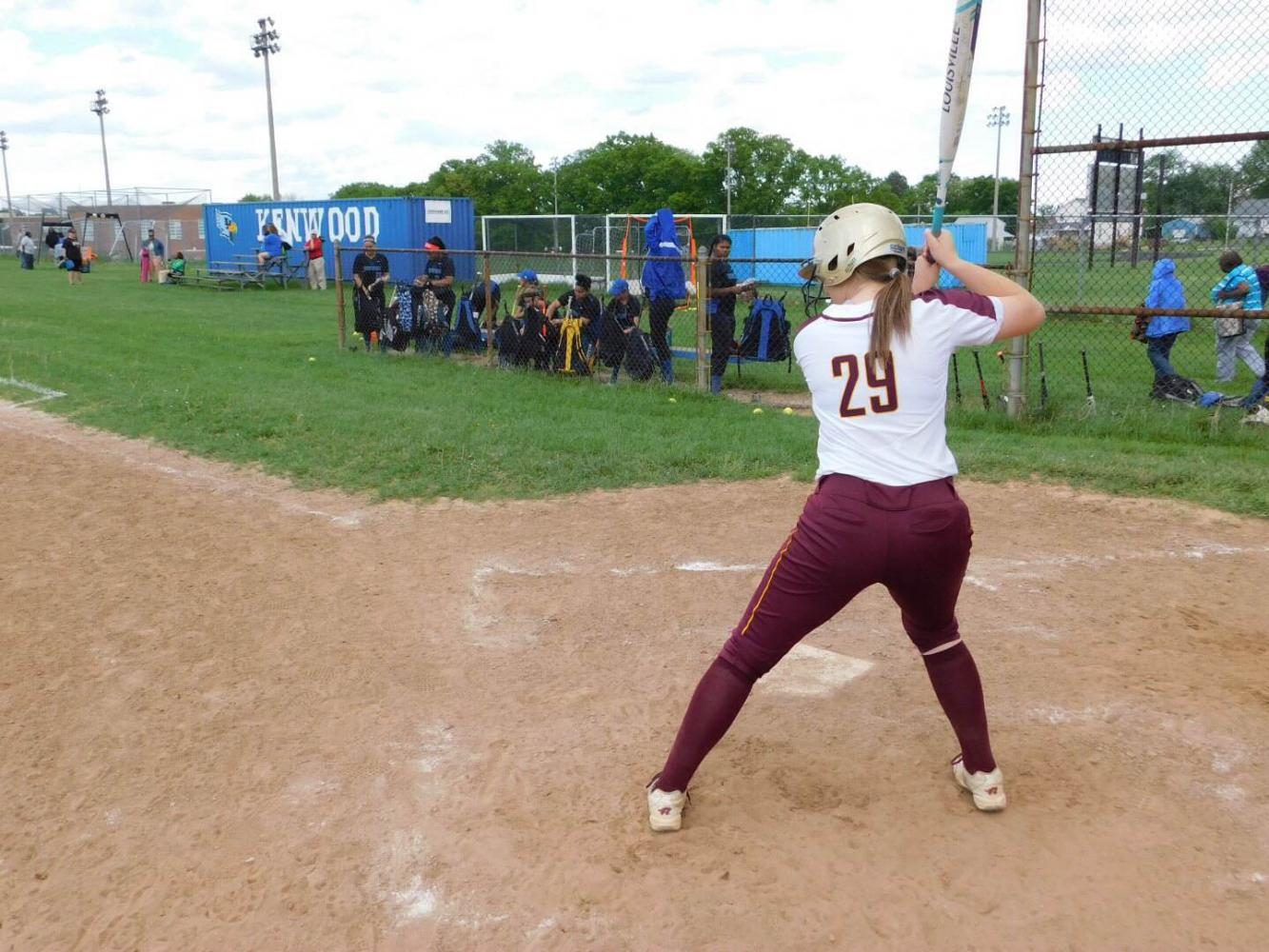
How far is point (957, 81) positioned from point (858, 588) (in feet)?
8.06

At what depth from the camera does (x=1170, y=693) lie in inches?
177

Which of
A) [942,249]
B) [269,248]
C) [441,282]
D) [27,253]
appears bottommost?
[441,282]

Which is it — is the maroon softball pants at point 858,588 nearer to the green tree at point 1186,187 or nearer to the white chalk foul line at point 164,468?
the white chalk foul line at point 164,468

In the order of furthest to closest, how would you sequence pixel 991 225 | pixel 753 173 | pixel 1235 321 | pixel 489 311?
pixel 753 173 → pixel 991 225 → pixel 489 311 → pixel 1235 321

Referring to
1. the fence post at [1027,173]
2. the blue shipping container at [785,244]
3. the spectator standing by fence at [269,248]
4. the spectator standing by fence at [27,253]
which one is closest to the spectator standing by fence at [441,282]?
the fence post at [1027,173]

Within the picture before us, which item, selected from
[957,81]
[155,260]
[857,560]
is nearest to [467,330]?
[957,81]

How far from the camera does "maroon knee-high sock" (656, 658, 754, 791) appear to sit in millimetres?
3445

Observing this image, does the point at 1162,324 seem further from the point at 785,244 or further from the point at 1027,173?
the point at 785,244

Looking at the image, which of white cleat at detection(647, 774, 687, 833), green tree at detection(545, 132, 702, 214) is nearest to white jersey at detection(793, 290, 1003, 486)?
white cleat at detection(647, 774, 687, 833)

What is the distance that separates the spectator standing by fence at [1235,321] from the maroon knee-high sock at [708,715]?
9763 millimetres

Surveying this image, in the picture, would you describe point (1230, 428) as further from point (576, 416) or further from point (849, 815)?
point (849, 815)

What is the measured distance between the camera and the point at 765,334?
Result: 12.5 metres

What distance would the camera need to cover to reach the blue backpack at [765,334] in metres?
12.5

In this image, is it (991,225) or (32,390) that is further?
(991,225)
